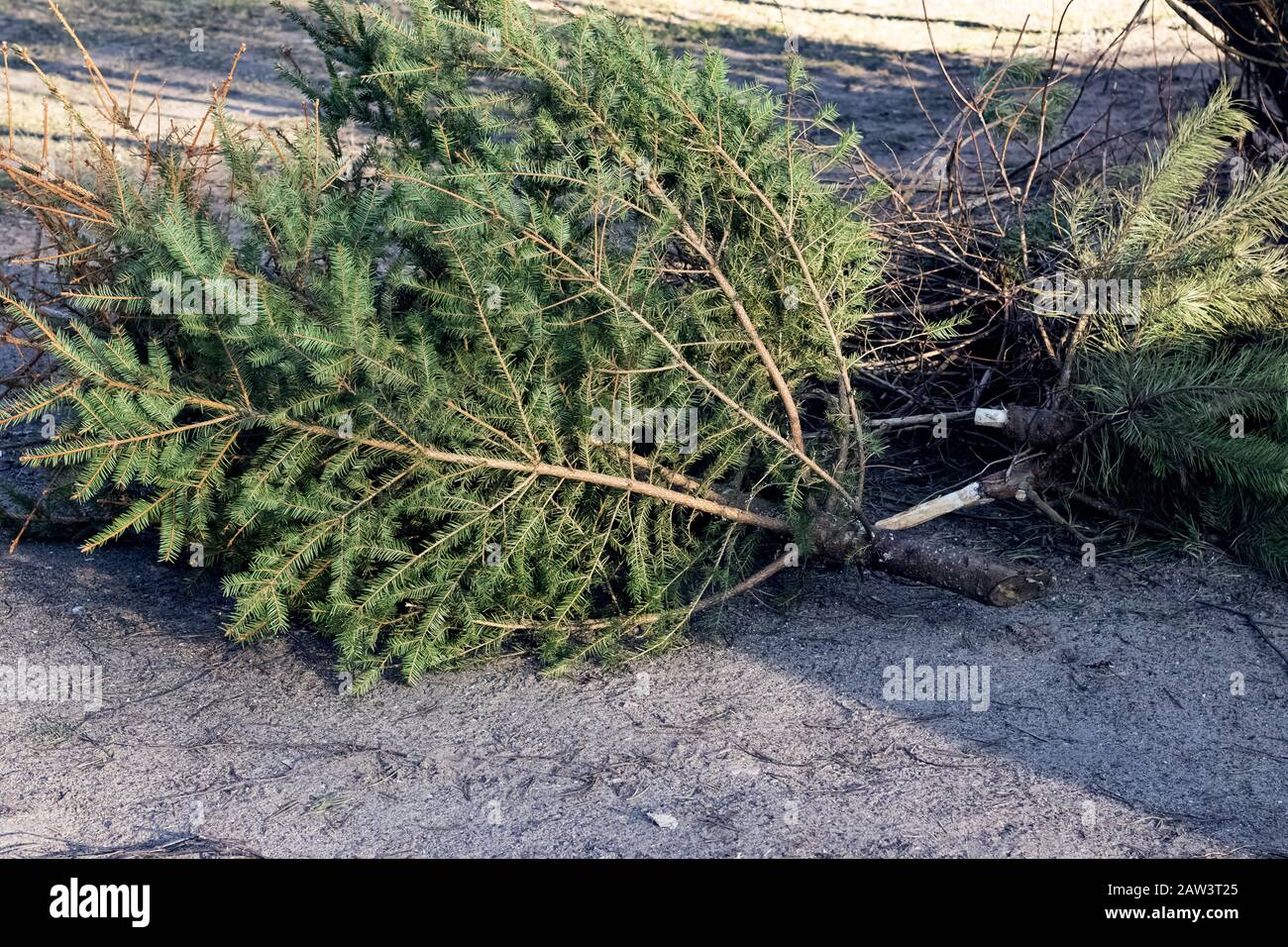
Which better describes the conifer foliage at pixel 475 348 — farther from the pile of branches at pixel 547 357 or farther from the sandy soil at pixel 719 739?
the sandy soil at pixel 719 739

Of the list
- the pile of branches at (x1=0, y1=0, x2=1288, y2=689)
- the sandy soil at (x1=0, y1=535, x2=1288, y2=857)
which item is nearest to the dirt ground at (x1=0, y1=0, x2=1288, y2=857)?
the sandy soil at (x1=0, y1=535, x2=1288, y2=857)

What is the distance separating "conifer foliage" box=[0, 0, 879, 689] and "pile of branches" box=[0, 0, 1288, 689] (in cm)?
1

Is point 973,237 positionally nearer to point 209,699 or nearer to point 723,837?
point 723,837

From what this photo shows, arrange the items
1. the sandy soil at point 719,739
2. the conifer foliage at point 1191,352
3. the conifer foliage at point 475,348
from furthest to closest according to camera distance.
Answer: the conifer foliage at point 1191,352
the conifer foliage at point 475,348
the sandy soil at point 719,739

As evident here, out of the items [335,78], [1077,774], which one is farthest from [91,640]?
[1077,774]

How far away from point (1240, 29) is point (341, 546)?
198 inches

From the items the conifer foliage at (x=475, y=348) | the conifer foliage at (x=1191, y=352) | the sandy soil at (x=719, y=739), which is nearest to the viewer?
the sandy soil at (x=719, y=739)

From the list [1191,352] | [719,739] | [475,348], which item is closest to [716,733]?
[719,739]

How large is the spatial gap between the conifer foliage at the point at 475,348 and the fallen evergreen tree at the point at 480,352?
0.01 meters

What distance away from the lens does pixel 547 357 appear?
4.30m

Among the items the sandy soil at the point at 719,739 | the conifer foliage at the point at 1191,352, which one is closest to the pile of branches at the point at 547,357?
the conifer foliage at the point at 1191,352

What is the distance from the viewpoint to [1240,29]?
6.19 meters

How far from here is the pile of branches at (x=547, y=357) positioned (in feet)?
13.3

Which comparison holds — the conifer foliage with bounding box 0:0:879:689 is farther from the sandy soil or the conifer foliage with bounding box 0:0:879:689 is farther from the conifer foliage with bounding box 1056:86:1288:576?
the conifer foliage with bounding box 1056:86:1288:576
